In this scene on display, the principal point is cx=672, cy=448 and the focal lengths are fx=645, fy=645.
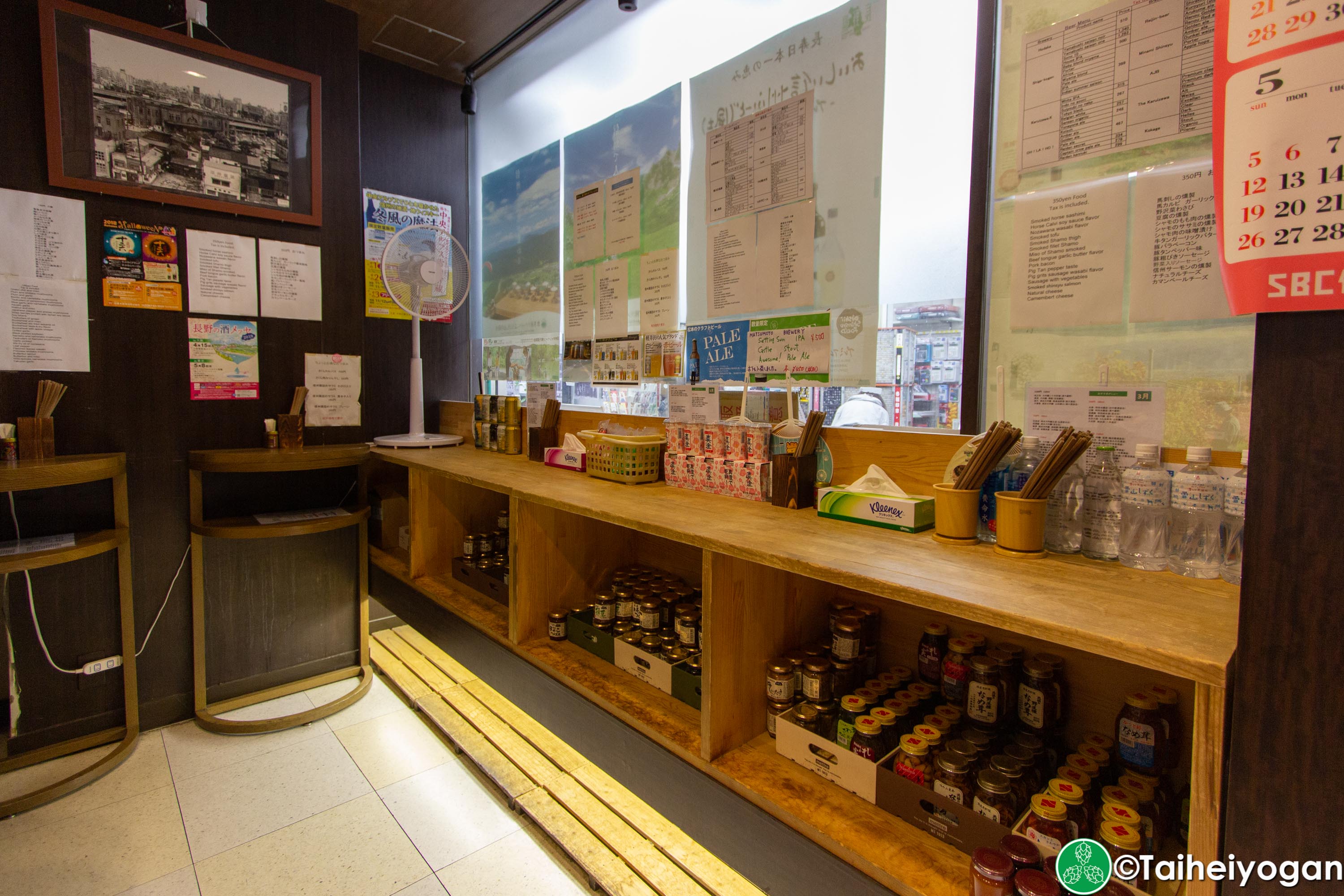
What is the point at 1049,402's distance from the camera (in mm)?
1363

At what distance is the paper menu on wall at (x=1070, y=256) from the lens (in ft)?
4.19

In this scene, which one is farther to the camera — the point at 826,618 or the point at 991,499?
the point at 826,618

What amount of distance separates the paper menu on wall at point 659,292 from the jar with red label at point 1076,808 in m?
1.70

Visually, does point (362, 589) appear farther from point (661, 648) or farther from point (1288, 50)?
point (1288, 50)

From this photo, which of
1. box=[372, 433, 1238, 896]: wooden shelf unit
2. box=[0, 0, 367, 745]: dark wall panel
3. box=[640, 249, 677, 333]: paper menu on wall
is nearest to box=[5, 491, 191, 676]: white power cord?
box=[0, 0, 367, 745]: dark wall panel

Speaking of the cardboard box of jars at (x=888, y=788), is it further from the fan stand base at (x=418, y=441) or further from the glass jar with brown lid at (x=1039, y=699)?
the fan stand base at (x=418, y=441)

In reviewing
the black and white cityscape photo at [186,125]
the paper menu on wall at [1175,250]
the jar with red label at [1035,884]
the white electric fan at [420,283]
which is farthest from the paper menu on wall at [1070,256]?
the black and white cityscape photo at [186,125]

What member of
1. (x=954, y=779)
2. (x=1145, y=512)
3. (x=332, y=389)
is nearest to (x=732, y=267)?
(x=1145, y=512)

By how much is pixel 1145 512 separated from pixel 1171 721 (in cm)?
35

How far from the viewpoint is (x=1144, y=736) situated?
1.08 metres

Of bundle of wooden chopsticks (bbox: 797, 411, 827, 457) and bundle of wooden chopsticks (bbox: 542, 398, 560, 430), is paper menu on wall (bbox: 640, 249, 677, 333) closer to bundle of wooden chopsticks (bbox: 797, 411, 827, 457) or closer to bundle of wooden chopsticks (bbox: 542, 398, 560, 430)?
bundle of wooden chopsticks (bbox: 542, 398, 560, 430)

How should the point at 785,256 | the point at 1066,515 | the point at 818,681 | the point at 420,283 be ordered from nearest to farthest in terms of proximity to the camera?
the point at 1066,515
the point at 818,681
the point at 785,256
the point at 420,283

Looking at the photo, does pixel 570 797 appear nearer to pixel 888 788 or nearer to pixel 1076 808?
pixel 888 788

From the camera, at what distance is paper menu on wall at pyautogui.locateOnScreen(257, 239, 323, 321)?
2652 millimetres
